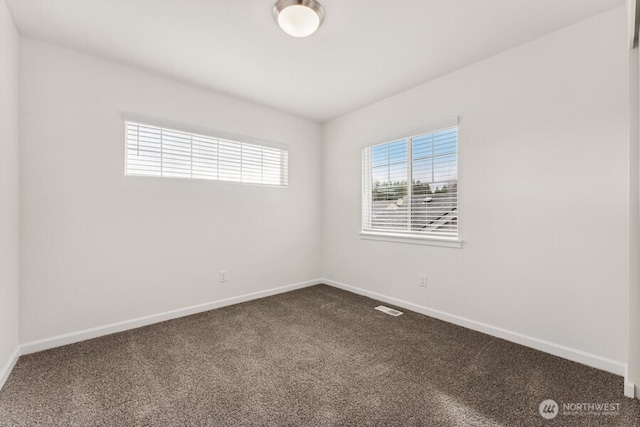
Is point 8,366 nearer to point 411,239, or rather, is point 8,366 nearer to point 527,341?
point 411,239

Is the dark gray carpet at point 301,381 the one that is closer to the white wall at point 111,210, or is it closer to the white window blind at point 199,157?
the white wall at point 111,210

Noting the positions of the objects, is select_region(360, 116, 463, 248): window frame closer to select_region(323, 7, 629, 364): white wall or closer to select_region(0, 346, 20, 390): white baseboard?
select_region(323, 7, 629, 364): white wall

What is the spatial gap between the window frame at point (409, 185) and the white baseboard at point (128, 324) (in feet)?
5.13

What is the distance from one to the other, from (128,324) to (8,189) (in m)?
1.49

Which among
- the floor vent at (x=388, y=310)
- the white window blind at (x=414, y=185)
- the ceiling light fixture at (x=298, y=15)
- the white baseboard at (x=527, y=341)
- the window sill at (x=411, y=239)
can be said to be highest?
the ceiling light fixture at (x=298, y=15)

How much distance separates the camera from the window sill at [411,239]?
2.91 metres

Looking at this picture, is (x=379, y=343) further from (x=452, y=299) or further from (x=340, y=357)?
(x=452, y=299)

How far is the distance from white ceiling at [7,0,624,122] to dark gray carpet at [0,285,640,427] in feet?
8.42

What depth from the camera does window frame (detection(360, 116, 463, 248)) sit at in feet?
9.49

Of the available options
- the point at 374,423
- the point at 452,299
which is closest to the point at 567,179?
the point at 452,299

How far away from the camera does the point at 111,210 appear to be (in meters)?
2.67

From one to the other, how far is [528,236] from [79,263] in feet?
12.9

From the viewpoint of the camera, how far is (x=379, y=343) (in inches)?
97.1

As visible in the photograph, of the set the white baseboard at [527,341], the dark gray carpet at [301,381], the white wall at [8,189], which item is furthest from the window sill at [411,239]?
the white wall at [8,189]
